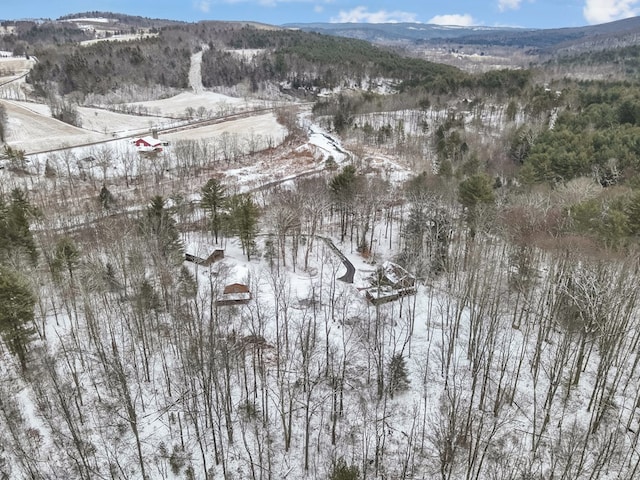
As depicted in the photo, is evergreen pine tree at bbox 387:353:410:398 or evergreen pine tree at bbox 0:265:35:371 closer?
evergreen pine tree at bbox 0:265:35:371

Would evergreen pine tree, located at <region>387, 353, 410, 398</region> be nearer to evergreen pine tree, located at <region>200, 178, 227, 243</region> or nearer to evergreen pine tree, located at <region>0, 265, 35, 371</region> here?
evergreen pine tree, located at <region>0, 265, 35, 371</region>

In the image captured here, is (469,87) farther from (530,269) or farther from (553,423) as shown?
(553,423)

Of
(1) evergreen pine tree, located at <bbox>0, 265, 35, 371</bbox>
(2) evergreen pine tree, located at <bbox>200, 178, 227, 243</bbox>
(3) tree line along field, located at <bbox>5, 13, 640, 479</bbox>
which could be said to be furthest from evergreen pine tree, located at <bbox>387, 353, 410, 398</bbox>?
(2) evergreen pine tree, located at <bbox>200, 178, 227, 243</bbox>

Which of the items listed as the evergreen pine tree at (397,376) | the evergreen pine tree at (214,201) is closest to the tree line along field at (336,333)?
the evergreen pine tree at (397,376)

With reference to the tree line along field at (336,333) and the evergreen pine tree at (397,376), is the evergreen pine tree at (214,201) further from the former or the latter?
the evergreen pine tree at (397,376)

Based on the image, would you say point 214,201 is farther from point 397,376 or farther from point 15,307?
point 397,376

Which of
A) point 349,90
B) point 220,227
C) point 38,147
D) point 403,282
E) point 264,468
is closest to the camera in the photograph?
point 264,468

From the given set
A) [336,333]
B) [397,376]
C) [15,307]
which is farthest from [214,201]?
[397,376]

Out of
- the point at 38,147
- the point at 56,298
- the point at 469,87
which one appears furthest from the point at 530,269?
the point at 469,87

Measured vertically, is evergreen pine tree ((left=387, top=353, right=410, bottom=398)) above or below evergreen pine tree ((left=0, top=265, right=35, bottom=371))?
below
